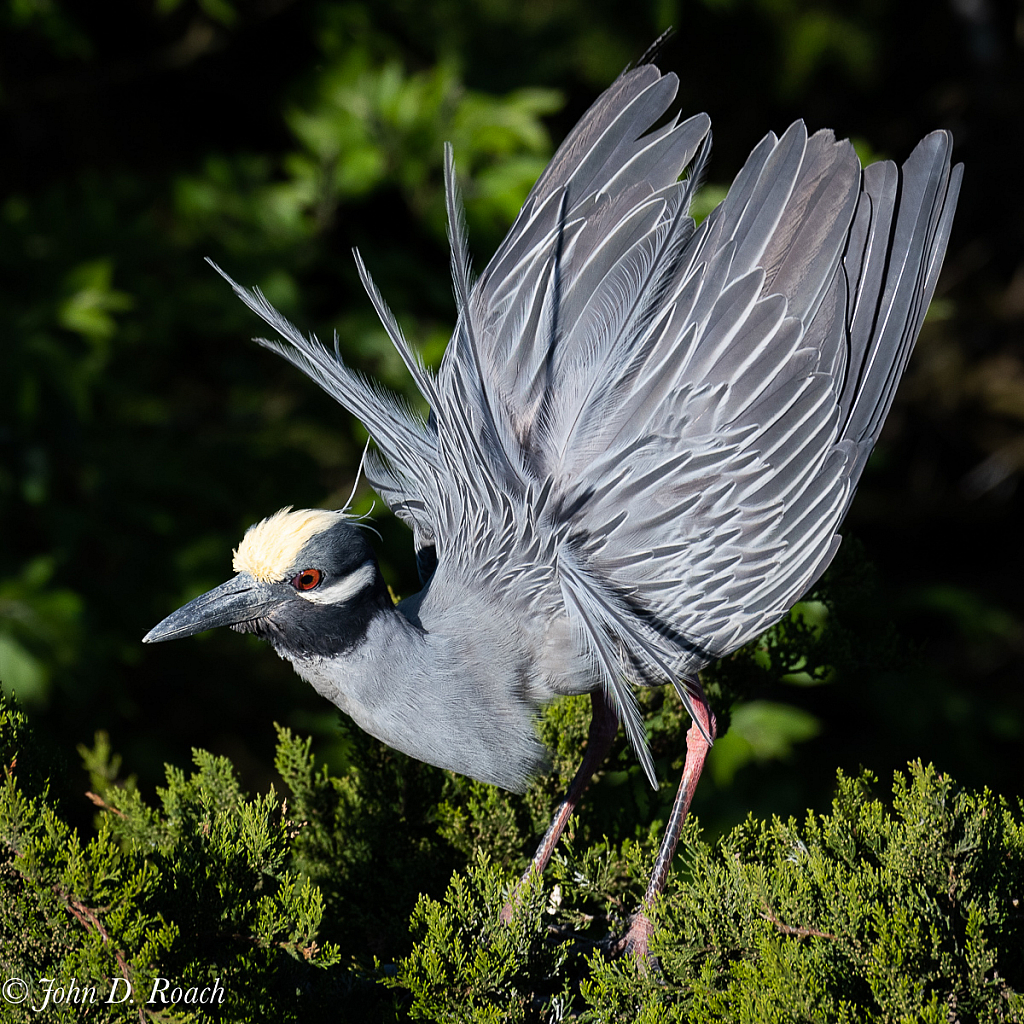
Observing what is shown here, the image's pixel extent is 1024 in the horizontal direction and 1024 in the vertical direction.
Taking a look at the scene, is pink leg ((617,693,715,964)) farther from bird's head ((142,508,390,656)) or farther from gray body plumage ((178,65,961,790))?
bird's head ((142,508,390,656))

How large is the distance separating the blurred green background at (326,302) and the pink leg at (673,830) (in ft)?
1.43

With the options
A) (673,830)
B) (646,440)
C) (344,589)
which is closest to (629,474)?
(646,440)

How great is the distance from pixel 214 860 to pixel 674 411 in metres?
1.20

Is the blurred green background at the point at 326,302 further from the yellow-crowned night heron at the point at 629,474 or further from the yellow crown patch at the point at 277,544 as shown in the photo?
the yellow crown patch at the point at 277,544

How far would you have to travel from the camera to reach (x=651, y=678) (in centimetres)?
202

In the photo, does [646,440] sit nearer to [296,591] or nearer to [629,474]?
[629,474]

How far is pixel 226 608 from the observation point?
1822 millimetres

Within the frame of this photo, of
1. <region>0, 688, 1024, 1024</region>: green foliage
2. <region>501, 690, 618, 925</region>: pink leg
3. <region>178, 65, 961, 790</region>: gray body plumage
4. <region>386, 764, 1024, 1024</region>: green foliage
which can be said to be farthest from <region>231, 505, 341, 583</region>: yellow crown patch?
<region>501, 690, 618, 925</region>: pink leg

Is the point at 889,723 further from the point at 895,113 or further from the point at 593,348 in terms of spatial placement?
the point at 895,113

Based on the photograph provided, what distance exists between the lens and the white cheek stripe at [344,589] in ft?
6.12

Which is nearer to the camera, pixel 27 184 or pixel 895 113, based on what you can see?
pixel 27 184

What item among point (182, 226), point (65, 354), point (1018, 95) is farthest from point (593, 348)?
point (1018, 95)

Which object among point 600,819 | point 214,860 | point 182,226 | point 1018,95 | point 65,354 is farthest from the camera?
point 1018,95

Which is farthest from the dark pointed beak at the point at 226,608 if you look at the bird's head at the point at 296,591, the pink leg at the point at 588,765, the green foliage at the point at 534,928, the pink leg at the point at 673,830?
the pink leg at the point at 673,830
